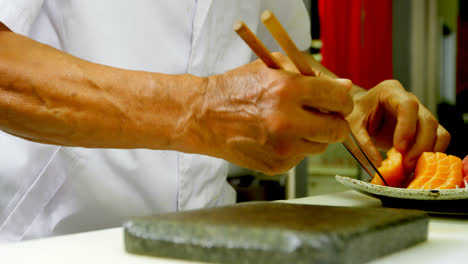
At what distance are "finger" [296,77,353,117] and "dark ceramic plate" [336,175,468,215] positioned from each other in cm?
29

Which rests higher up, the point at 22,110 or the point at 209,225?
the point at 22,110

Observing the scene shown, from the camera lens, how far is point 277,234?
54cm

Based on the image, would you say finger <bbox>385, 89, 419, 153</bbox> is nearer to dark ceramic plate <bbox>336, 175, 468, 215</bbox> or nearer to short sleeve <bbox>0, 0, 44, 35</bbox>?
dark ceramic plate <bbox>336, 175, 468, 215</bbox>

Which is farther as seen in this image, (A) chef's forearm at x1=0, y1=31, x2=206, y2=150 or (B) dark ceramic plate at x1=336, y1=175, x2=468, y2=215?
(B) dark ceramic plate at x1=336, y1=175, x2=468, y2=215

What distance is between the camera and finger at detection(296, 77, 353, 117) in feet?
2.32

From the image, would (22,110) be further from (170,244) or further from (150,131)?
(170,244)

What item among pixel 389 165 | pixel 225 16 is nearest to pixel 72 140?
pixel 225 16

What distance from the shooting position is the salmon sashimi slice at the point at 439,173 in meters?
1.01

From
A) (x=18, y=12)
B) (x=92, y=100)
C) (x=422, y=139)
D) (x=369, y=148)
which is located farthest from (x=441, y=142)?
(x=18, y=12)

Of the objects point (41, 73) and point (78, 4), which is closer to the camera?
point (41, 73)

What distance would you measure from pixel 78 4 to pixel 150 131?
54 cm

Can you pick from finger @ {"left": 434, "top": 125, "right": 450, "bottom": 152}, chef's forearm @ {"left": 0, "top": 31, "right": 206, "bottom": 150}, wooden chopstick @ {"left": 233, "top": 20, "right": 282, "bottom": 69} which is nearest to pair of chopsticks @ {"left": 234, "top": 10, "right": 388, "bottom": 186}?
wooden chopstick @ {"left": 233, "top": 20, "right": 282, "bottom": 69}

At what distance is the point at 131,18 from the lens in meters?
1.19

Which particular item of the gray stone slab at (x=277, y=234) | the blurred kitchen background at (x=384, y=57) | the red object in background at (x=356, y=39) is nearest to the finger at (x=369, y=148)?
the gray stone slab at (x=277, y=234)
